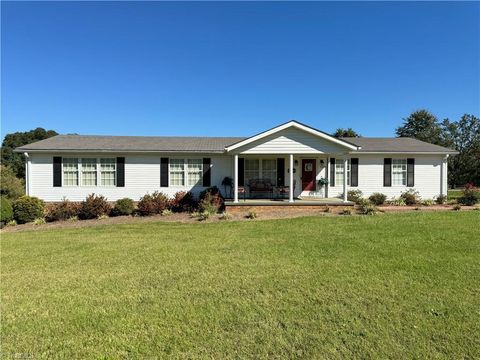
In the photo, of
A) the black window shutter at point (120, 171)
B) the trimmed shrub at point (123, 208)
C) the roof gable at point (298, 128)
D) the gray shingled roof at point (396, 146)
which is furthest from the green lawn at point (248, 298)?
the gray shingled roof at point (396, 146)

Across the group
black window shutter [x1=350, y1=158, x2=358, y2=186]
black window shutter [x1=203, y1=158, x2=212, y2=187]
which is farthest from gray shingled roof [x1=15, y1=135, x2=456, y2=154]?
black window shutter [x1=350, y1=158, x2=358, y2=186]

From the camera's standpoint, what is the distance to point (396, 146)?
18094mm

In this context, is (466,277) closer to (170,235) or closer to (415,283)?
(415,283)

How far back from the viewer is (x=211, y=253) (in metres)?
7.25

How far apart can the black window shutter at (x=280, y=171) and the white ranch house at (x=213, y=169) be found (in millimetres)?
56

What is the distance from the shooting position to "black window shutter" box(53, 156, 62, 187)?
626 inches

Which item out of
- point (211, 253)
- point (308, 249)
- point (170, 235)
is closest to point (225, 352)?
point (211, 253)

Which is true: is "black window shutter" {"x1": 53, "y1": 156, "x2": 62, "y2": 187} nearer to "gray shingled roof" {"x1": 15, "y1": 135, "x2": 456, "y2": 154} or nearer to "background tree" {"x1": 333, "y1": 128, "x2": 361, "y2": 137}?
"gray shingled roof" {"x1": 15, "y1": 135, "x2": 456, "y2": 154}

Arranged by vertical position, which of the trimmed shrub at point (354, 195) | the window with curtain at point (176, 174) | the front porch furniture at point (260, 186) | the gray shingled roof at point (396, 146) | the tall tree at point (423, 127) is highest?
the tall tree at point (423, 127)

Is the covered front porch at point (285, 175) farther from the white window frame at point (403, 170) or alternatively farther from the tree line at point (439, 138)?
the tree line at point (439, 138)

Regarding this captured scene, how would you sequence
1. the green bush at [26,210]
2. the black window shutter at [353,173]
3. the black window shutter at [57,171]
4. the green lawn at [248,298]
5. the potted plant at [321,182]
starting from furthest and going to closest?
the black window shutter at [353,173] → the potted plant at [321,182] → the black window shutter at [57,171] → the green bush at [26,210] → the green lawn at [248,298]

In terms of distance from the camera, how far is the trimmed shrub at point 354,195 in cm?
1614

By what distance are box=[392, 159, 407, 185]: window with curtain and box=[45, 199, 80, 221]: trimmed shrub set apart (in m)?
16.9

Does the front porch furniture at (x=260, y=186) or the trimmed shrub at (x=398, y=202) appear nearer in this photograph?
the front porch furniture at (x=260, y=186)
